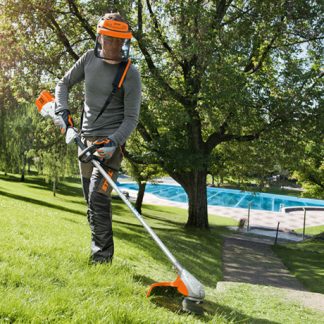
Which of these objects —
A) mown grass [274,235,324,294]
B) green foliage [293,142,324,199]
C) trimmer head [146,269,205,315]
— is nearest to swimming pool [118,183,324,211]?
green foliage [293,142,324,199]

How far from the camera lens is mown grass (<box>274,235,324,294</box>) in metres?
11.6

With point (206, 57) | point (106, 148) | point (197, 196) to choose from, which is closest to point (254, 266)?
point (197, 196)

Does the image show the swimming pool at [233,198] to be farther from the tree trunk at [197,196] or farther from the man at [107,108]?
the man at [107,108]

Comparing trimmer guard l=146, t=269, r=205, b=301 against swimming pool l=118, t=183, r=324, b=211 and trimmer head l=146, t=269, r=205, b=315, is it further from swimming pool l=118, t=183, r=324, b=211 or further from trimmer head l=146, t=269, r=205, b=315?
swimming pool l=118, t=183, r=324, b=211

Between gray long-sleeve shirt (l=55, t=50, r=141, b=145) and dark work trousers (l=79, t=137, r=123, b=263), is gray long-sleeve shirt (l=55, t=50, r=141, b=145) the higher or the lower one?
the higher one

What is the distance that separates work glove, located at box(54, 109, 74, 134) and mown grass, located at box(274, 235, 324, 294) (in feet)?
27.5

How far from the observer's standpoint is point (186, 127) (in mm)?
16672

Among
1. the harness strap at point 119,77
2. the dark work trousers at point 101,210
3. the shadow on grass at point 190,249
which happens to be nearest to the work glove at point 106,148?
the dark work trousers at point 101,210

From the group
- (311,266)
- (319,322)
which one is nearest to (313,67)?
(311,266)

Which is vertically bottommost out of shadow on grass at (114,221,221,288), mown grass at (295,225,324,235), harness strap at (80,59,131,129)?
mown grass at (295,225,324,235)

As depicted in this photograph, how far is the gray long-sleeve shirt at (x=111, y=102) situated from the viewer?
13.2 feet

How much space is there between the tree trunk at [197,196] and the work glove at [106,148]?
1419cm

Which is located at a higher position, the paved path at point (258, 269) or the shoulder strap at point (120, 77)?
the shoulder strap at point (120, 77)

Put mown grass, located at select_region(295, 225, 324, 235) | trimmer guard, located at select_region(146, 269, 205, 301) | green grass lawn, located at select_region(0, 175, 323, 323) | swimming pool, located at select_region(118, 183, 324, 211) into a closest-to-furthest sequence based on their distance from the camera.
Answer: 1. green grass lawn, located at select_region(0, 175, 323, 323)
2. trimmer guard, located at select_region(146, 269, 205, 301)
3. mown grass, located at select_region(295, 225, 324, 235)
4. swimming pool, located at select_region(118, 183, 324, 211)
